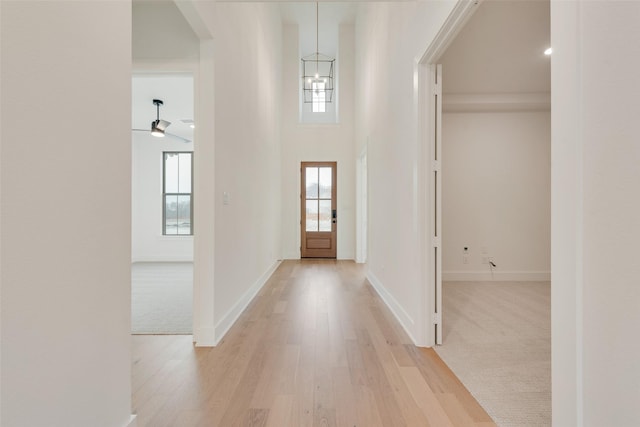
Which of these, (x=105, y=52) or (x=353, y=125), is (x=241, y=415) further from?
(x=353, y=125)

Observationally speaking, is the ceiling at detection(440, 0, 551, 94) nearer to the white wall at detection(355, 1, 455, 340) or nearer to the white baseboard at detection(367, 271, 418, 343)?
the white wall at detection(355, 1, 455, 340)

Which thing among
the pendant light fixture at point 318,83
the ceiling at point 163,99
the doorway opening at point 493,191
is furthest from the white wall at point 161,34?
the pendant light fixture at point 318,83

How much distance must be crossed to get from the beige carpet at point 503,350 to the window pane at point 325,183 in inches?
142

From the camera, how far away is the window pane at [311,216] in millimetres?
7008

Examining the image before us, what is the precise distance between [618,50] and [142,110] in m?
6.14

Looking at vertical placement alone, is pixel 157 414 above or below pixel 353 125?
below

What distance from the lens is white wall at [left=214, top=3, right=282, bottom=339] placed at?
2.68 m

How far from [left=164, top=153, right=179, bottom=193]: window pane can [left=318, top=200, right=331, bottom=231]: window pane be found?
3.44 meters

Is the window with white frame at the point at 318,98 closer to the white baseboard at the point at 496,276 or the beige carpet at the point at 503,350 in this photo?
the white baseboard at the point at 496,276

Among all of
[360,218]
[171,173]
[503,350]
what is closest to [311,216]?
[360,218]

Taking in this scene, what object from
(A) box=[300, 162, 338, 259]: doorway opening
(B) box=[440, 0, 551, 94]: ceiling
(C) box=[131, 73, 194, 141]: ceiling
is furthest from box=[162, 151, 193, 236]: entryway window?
(B) box=[440, 0, 551, 94]: ceiling

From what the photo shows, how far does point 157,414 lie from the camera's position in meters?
1.60

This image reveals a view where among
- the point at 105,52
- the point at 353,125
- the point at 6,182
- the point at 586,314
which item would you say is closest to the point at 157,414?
the point at 6,182

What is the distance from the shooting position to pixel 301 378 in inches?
76.0
